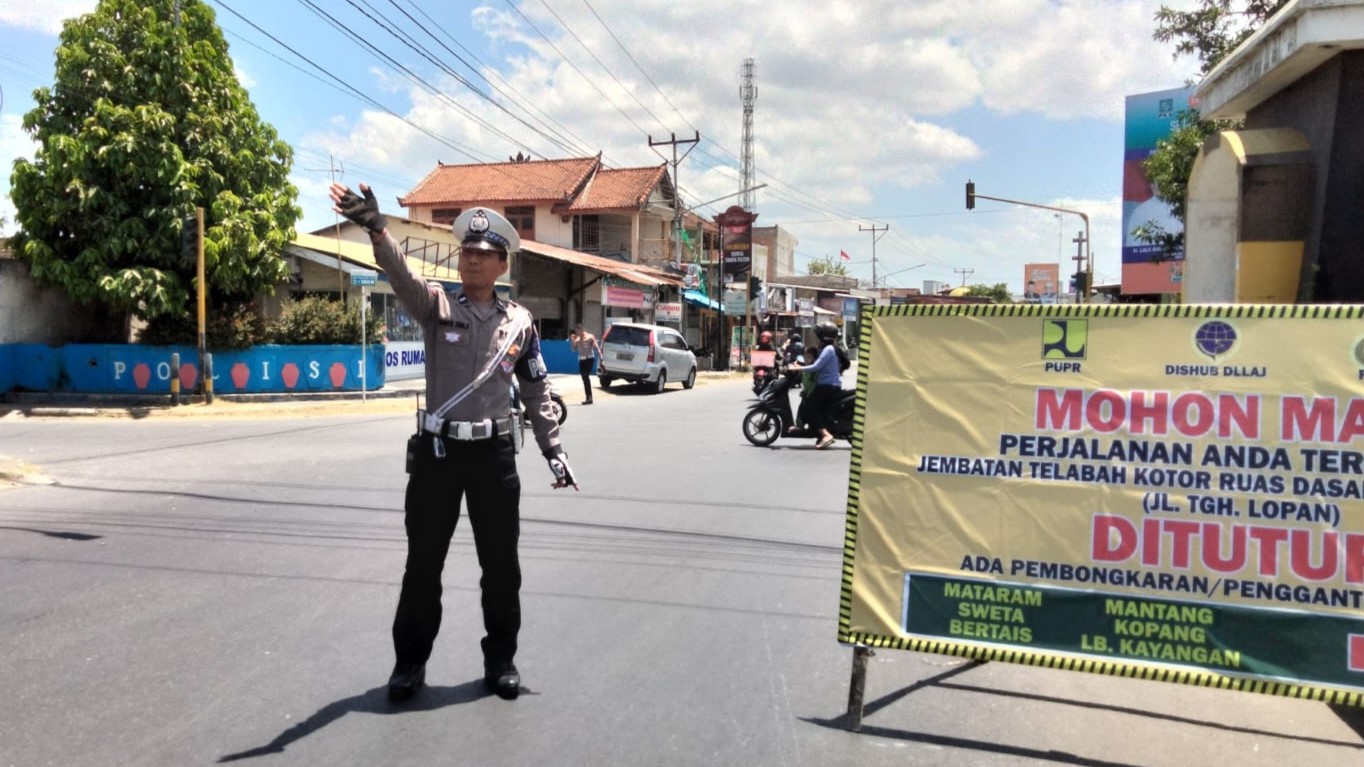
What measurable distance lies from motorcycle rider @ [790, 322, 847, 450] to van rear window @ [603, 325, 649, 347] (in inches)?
487

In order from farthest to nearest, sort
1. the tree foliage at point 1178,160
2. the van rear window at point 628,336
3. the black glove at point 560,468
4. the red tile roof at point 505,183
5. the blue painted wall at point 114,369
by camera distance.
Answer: the red tile roof at point 505,183, the van rear window at point 628,336, the blue painted wall at point 114,369, the tree foliage at point 1178,160, the black glove at point 560,468

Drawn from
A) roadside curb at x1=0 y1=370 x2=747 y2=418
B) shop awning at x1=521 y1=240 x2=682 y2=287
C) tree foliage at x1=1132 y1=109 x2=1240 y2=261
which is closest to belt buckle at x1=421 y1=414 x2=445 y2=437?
tree foliage at x1=1132 y1=109 x2=1240 y2=261

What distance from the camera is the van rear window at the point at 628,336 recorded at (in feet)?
83.1

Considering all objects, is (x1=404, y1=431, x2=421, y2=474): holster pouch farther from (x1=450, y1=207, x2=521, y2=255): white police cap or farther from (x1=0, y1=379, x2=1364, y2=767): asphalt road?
(x1=0, y1=379, x2=1364, y2=767): asphalt road

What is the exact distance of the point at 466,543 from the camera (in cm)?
712

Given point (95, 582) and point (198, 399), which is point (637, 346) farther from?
point (95, 582)

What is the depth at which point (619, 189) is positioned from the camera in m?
41.4

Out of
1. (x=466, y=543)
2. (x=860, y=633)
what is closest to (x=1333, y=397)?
(x=860, y=633)

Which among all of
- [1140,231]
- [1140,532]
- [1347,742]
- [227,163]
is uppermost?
[227,163]

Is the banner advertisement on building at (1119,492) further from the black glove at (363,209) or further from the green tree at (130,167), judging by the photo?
the green tree at (130,167)

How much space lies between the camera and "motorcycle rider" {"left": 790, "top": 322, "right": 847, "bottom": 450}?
12.8 metres

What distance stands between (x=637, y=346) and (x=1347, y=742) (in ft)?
71.5

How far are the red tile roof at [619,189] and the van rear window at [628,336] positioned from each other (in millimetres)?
15287

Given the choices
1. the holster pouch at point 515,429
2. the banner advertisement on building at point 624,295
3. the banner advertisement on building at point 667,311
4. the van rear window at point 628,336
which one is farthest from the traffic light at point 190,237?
the banner advertisement on building at point 667,311
